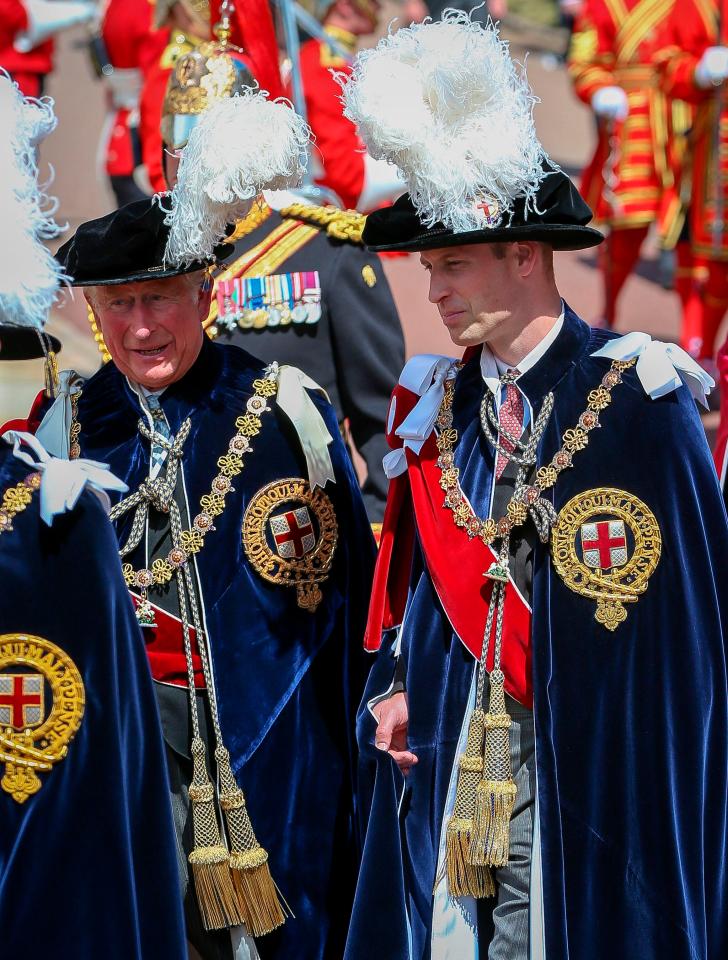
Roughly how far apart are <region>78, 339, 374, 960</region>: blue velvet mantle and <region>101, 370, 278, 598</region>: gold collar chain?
2 centimetres

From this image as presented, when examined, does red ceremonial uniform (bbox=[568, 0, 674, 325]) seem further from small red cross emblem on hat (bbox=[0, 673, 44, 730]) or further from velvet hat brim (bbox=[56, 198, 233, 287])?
small red cross emblem on hat (bbox=[0, 673, 44, 730])

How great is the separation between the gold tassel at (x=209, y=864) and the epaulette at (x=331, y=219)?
6.19 feet

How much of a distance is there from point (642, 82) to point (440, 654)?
5670 mm

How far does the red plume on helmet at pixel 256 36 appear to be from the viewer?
196 inches

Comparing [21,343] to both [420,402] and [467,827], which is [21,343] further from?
[467,827]

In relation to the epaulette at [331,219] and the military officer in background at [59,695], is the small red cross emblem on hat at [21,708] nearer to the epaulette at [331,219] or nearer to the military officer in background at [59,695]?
the military officer in background at [59,695]

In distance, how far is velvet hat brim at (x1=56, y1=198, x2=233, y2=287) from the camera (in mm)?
3496

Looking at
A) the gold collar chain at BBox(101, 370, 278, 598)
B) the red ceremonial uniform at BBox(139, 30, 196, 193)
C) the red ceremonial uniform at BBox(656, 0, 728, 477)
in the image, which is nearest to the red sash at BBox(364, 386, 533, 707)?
the gold collar chain at BBox(101, 370, 278, 598)

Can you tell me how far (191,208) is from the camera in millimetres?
3484

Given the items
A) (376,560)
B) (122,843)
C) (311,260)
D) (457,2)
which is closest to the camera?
(122,843)

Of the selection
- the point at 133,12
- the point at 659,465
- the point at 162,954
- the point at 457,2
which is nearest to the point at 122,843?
the point at 162,954

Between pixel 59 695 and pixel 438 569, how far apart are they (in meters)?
0.89

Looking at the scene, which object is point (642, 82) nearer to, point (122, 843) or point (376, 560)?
point (376, 560)

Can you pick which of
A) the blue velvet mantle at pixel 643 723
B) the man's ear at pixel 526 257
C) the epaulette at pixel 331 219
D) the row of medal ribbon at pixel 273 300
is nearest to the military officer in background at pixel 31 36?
the epaulette at pixel 331 219
